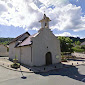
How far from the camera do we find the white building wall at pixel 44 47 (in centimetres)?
1532

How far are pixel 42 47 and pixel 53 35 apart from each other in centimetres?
425

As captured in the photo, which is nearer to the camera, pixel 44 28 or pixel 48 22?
pixel 44 28

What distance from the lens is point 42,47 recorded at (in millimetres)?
16203

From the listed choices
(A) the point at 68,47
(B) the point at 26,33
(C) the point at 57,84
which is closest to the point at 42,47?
(C) the point at 57,84

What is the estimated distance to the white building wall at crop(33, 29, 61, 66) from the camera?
15323 mm

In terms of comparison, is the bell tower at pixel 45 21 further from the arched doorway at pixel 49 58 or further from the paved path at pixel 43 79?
the paved path at pixel 43 79

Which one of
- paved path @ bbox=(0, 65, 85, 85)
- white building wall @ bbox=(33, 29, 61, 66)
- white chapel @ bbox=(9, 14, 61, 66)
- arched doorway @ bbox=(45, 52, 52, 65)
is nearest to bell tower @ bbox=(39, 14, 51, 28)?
white chapel @ bbox=(9, 14, 61, 66)

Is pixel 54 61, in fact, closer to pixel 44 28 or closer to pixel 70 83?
pixel 44 28

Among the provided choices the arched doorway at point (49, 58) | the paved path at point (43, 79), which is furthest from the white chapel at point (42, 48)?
the paved path at point (43, 79)

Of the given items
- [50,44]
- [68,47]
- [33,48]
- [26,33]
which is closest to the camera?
[33,48]

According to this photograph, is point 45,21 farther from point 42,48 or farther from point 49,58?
point 49,58

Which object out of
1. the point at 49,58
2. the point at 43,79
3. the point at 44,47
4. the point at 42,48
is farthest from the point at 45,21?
the point at 43,79

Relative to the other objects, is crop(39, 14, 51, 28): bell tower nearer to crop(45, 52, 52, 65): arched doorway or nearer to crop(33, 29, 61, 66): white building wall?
crop(33, 29, 61, 66): white building wall

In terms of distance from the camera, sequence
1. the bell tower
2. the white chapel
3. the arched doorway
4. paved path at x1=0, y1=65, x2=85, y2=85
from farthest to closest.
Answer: the bell tower, the arched doorway, the white chapel, paved path at x1=0, y1=65, x2=85, y2=85
